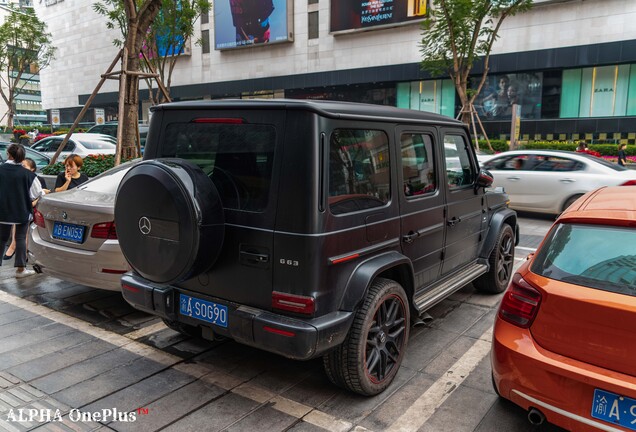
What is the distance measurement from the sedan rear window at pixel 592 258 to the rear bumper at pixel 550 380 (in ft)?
1.33

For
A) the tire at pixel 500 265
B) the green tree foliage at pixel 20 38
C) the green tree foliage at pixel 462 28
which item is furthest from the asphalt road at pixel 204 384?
the green tree foliage at pixel 20 38

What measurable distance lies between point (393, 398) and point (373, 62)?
1086 inches

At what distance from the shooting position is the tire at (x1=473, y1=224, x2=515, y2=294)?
5332 millimetres

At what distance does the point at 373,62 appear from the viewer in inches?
1135

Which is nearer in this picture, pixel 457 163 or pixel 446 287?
pixel 446 287

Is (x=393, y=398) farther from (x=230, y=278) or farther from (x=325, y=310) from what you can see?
(x=230, y=278)

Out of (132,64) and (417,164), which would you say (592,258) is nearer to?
(417,164)

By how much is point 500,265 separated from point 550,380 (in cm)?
306

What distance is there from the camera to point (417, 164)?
397 cm

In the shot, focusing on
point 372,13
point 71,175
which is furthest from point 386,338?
point 372,13

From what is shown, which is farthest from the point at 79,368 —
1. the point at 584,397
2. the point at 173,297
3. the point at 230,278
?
the point at 584,397

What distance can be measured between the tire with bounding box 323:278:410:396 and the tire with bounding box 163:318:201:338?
1.47 metres

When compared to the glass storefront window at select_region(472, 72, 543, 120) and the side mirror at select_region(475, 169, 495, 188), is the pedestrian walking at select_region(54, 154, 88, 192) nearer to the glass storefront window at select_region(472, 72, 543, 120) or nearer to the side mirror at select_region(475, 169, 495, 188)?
the side mirror at select_region(475, 169, 495, 188)

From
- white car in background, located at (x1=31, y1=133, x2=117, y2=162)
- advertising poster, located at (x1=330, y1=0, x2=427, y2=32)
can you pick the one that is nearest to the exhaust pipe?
white car in background, located at (x1=31, y1=133, x2=117, y2=162)
